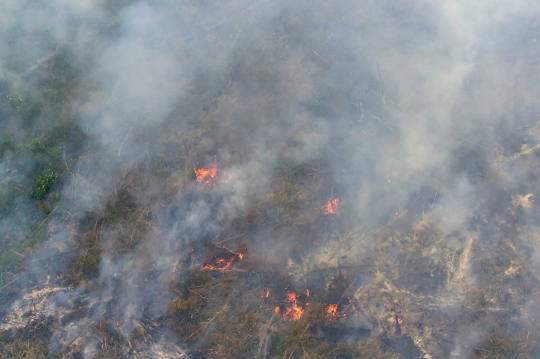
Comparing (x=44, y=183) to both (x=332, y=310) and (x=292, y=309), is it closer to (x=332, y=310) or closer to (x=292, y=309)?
(x=292, y=309)

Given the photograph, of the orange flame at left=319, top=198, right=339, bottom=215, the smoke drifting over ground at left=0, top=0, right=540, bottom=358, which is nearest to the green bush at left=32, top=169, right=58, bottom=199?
the smoke drifting over ground at left=0, top=0, right=540, bottom=358

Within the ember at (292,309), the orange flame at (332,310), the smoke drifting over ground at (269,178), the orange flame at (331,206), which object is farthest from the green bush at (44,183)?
the orange flame at (332,310)

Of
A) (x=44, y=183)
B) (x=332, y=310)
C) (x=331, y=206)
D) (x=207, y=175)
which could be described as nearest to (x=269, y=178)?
(x=207, y=175)

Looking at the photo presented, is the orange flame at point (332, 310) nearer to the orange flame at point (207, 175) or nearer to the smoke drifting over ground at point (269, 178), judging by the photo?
the smoke drifting over ground at point (269, 178)

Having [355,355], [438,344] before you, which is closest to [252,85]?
[355,355]

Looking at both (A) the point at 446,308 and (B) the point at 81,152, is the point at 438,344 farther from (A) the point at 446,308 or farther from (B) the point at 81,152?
(B) the point at 81,152
